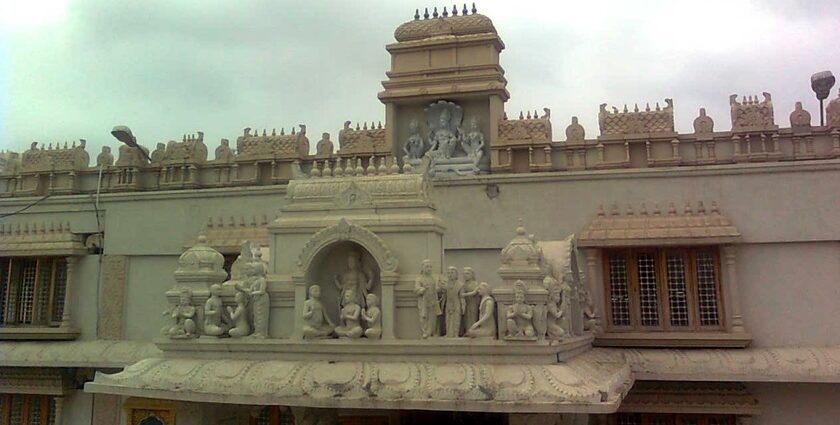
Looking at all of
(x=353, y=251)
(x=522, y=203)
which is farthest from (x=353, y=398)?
(x=522, y=203)

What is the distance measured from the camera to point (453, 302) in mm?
8969

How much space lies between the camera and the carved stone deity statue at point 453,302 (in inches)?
351

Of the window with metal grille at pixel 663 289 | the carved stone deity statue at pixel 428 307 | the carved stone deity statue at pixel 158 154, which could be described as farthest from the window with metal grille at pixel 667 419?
the carved stone deity statue at pixel 158 154

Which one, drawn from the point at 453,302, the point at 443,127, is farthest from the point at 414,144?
the point at 453,302

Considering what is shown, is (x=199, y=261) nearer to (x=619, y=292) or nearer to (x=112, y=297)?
(x=112, y=297)

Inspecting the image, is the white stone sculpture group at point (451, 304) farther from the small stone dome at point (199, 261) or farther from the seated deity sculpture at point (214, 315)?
the small stone dome at point (199, 261)

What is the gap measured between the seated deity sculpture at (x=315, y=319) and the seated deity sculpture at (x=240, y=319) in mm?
890

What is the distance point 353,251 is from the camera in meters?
9.80

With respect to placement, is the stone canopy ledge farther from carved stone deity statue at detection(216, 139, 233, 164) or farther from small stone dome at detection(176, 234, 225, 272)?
carved stone deity statue at detection(216, 139, 233, 164)

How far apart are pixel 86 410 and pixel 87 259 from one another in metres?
3.23

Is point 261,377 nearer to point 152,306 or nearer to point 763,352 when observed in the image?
point 152,306

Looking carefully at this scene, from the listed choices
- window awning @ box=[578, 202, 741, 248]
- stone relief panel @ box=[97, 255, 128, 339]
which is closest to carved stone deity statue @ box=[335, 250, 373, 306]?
window awning @ box=[578, 202, 741, 248]

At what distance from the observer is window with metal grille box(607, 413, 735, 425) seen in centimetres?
1242

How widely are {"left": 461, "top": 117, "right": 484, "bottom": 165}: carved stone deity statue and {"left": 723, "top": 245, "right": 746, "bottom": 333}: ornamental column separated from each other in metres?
4.89
